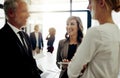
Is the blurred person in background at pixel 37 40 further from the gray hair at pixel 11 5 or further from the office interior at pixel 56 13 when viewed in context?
the gray hair at pixel 11 5

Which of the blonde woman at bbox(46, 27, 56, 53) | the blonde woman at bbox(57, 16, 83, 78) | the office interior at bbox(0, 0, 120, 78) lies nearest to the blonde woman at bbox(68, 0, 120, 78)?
the blonde woman at bbox(57, 16, 83, 78)

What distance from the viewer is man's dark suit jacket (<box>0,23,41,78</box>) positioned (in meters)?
1.63

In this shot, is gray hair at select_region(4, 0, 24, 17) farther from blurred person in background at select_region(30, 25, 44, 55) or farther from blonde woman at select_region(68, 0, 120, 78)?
blurred person in background at select_region(30, 25, 44, 55)

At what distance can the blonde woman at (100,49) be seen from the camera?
A: 113 cm

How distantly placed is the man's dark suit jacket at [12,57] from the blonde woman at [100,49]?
640 mm

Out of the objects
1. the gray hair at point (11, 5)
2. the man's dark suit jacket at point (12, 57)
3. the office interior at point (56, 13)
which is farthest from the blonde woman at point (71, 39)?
the office interior at point (56, 13)

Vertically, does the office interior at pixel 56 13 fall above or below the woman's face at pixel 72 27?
below

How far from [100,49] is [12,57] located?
82 cm

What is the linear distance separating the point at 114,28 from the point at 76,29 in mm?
1429

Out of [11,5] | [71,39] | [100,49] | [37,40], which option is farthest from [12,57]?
[37,40]

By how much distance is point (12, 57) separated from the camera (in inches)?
64.8

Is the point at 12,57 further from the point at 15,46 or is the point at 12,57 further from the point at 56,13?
the point at 56,13

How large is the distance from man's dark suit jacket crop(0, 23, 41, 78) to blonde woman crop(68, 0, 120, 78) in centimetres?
64

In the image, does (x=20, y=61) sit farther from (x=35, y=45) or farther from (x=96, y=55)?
(x=35, y=45)
